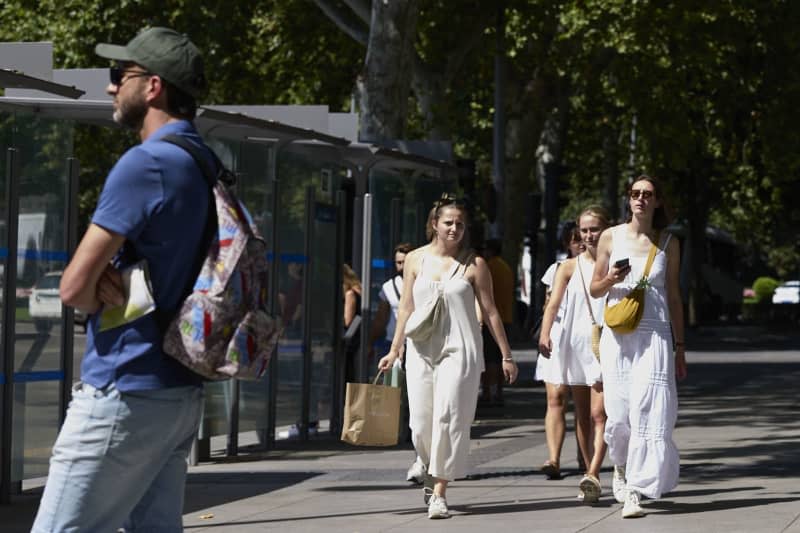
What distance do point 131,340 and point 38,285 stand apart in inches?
239

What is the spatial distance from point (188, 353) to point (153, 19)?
24508 mm

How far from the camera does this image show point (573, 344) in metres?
11.1

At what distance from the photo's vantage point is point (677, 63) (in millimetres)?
34469

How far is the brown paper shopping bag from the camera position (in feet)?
31.6

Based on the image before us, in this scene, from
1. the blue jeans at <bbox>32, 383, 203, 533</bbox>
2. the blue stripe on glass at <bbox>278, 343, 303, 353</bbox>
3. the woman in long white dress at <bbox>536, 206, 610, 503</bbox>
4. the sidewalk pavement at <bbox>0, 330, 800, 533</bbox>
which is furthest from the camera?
the blue stripe on glass at <bbox>278, 343, 303, 353</bbox>

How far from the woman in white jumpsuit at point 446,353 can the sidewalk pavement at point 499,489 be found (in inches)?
12.7

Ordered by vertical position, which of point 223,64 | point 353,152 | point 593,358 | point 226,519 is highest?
point 223,64

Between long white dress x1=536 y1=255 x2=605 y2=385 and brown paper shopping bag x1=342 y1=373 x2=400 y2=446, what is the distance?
1710 mm

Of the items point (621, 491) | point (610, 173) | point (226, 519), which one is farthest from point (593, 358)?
point (610, 173)

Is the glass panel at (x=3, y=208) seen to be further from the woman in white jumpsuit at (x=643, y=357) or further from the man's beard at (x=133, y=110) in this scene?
A: the man's beard at (x=133, y=110)

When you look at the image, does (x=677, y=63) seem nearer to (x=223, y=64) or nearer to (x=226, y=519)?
(x=223, y=64)

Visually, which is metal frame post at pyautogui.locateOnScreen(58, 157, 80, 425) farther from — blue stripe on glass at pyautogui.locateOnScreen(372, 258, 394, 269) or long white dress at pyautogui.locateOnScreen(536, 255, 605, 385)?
blue stripe on glass at pyautogui.locateOnScreen(372, 258, 394, 269)

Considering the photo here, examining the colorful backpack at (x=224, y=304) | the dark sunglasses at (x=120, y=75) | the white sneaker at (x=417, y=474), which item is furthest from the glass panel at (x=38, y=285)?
the colorful backpack at (x=224, y=304)

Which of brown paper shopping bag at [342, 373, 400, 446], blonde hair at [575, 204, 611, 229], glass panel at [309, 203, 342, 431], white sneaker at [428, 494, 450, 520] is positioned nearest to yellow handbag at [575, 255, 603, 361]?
blonde hair at [575, 204, 611, 229]
